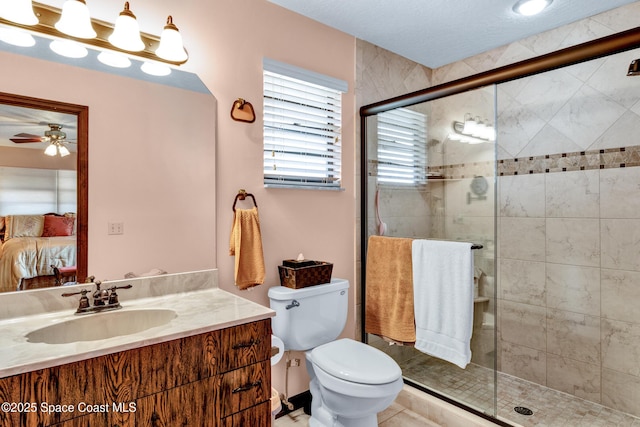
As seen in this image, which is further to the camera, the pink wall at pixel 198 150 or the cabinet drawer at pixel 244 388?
the pink wall at pixel 198 150

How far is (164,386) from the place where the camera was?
1107 mm

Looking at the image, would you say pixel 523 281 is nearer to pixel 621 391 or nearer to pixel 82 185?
pixel 621 391

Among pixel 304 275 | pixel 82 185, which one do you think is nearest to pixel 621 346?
pixel 304 275

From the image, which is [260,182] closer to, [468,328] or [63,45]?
[63,45]

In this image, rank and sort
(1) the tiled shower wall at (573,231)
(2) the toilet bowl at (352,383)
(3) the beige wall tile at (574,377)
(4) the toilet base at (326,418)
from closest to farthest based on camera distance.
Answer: (2) the toilet bowl at (352,383) < (4) the toilet base at (326,418) < (1) the tiled shower wall at (573,231) < (3) the beige wall tile at (574,377)

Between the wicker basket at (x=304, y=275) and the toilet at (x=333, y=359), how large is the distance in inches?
1.3


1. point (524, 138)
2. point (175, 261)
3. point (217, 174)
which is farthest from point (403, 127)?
point (175, 261)

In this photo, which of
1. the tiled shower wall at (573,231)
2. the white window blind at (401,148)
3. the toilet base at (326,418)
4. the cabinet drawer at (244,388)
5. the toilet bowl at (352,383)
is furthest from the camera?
the white window blind at (401,148)

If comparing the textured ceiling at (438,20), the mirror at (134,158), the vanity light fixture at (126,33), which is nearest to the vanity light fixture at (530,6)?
the textured ceiling at (438,20)

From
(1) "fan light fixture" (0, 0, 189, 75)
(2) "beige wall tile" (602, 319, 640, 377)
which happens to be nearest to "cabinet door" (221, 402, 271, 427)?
(1) "fan light fixture" (0, 0, 189, 75)

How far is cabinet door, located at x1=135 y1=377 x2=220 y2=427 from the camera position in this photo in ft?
3.53

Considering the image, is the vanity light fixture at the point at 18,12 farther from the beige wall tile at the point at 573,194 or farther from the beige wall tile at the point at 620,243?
the beige wall tile at the point at 620,243

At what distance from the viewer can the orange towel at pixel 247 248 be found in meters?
1.85

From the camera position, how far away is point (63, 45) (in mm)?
1421
